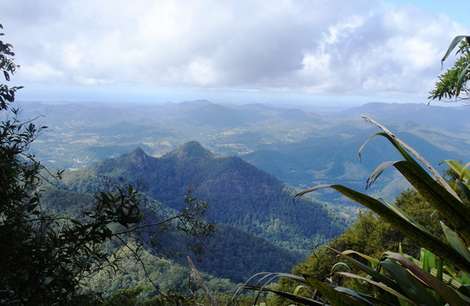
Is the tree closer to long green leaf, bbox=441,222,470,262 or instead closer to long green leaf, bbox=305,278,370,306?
long green leaf, bbox=305,278,370,306

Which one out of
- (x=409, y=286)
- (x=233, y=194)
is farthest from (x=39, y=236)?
(x=233, y=194)

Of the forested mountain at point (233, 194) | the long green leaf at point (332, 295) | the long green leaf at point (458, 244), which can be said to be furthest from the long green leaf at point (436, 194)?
the forested mountain at point (233, 194)

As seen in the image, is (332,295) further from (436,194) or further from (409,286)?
(436,194)

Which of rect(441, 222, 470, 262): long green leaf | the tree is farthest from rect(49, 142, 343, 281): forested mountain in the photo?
rect(441, 222, 470, 262): long green leaf

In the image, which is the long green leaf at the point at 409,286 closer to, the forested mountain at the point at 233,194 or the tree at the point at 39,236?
the tree at the point at 39,236

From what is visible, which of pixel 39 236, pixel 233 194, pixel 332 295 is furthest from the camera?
pixel 233 194

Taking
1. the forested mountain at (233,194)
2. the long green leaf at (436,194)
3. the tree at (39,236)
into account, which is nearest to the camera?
the long green leaf at (436,194)

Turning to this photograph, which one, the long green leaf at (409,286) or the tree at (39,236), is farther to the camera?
the tree at (39,236)

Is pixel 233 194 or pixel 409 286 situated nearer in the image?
pixel 409 286

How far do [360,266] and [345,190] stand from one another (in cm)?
24

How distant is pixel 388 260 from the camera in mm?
1024

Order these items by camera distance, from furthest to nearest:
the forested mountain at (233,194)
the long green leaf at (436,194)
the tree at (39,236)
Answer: the forested mountain at (233,194) → the tree at (39,236) → the long green leaf at (436,194)

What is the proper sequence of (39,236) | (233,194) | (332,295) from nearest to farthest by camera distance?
1. (332,295)
2. (39,236)
3. (233,194)

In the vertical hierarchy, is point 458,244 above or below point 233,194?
above
